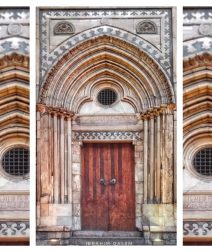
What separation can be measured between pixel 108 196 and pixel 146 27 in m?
2.15

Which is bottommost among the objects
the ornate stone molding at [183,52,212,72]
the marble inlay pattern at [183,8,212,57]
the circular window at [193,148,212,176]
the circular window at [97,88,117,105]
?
the circular window at [193,148,212,176]

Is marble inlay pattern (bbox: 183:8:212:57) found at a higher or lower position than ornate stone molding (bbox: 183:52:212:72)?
higher

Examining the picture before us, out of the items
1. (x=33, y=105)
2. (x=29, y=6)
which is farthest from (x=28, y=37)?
(x=33, y=105)

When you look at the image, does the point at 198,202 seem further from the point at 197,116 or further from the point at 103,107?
the point at 103,107

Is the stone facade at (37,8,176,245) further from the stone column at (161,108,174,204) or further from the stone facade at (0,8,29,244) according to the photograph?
the stone facade at (0,8,29,244)

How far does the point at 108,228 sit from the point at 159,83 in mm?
1897

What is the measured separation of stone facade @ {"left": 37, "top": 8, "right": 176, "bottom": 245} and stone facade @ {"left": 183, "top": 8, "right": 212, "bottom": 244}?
24 centimetres

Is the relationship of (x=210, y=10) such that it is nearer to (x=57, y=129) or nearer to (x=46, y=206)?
(x=57, y=129)

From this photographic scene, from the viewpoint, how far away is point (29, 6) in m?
5.70

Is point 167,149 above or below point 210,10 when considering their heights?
below

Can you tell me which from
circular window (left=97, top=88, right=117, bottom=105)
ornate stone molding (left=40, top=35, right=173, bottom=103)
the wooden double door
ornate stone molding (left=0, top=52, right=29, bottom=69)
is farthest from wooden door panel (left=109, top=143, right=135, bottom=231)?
ornate stone molding (left=0, top=52, right=29, bottom=69)

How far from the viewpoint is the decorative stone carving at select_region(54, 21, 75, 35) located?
606 centimetres

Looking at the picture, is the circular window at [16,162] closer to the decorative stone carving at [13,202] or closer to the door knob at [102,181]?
the decorative stone carving at [13,202]

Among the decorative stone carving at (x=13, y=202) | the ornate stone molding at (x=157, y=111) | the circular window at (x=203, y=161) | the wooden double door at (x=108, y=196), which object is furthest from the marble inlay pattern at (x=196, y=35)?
the decorative stone carving at (x=13, y=202)
